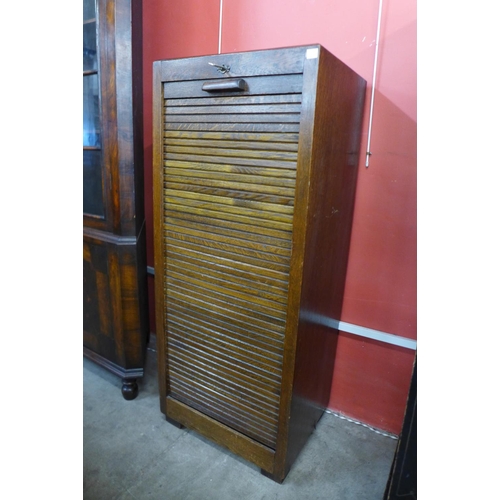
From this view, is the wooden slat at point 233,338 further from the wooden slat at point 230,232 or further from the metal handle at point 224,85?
the metal handle at point 224,85

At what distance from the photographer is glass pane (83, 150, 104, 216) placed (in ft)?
5.40

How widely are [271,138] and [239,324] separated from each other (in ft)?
2.08

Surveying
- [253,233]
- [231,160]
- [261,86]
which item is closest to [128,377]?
[253,233]

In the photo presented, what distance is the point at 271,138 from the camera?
1101 mm

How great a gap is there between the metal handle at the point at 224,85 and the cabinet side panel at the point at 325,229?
24 cm

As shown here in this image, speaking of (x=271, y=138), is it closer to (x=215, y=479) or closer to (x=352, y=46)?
(x=352, y=46)

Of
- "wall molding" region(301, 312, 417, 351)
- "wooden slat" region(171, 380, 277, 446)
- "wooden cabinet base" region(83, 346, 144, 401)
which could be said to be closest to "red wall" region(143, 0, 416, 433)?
"wall molding" region(301, 312, 417, 351)

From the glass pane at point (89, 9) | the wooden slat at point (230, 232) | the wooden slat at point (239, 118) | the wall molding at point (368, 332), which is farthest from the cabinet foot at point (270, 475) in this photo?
the glass pane at point (89, 9)

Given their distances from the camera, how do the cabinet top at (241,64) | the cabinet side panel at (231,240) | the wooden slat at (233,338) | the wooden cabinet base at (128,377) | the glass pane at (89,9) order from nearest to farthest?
the cabinet top at (241,64), the cabinet side panel at (231,240), the wooden slat at (233,338), the glass pane at (89,9), the wooden cabinet base at (128,377)

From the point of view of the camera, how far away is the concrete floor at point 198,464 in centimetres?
134
